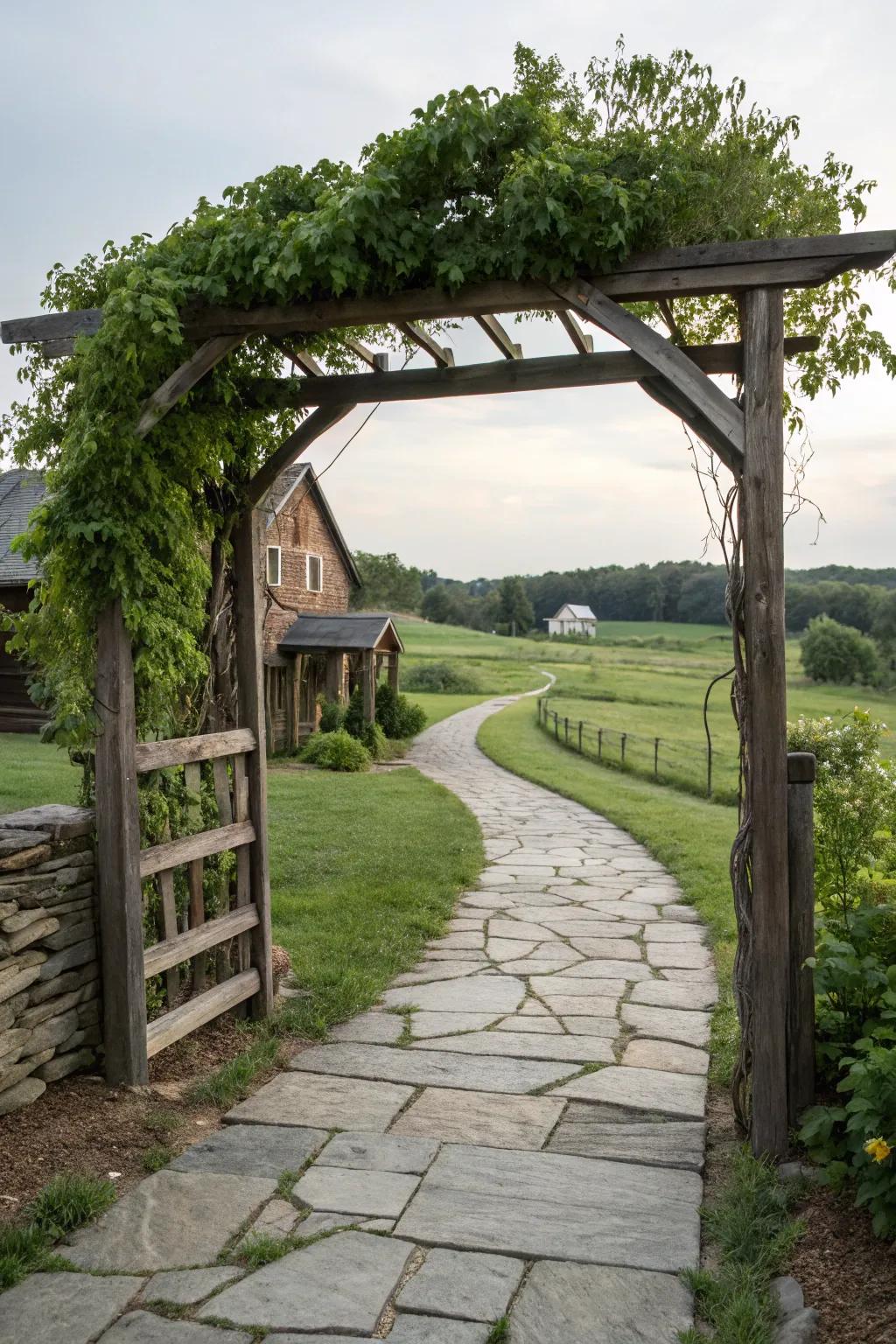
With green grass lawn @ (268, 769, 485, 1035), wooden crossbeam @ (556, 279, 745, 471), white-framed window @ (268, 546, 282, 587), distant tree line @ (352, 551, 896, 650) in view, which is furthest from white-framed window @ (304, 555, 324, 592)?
distant tree line @ (352, 551, 896, 650)

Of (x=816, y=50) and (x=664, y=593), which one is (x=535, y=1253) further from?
(x=664, y=593)

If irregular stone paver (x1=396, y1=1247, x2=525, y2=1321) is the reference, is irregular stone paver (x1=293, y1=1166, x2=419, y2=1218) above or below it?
below

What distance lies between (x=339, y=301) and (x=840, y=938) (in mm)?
3521

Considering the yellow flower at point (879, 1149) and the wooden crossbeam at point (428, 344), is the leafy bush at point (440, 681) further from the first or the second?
the yellow flower at point (879, 1149)

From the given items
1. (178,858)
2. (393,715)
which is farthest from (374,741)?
(178,858)

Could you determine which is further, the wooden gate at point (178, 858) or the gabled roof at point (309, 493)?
the gabled roof at point (309, 493)

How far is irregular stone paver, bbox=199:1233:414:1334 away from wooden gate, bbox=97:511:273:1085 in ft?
5.31

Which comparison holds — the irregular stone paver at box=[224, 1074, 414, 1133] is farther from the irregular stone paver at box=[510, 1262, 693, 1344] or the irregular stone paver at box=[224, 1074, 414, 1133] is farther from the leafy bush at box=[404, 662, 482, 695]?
the leafy bush at box=[404, 662, 482, 695]

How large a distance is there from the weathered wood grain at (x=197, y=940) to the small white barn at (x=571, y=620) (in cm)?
9837

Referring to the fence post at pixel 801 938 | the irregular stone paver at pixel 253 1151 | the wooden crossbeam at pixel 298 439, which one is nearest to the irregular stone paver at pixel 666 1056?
the fence post at pixel 801 938

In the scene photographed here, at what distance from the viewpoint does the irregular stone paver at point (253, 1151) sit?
146 inches

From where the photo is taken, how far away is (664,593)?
9969 cm

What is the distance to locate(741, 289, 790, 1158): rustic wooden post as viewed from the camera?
373 cm

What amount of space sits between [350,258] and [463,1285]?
3.69 metres
